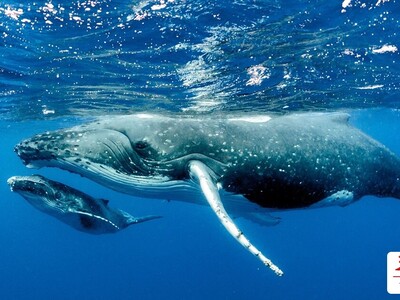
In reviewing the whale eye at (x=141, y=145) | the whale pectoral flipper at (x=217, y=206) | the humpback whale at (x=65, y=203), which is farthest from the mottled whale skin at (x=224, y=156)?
the humpback whale at (x=65, y=203)

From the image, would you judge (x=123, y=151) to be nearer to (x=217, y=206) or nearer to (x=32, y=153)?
(x=32, y=153)

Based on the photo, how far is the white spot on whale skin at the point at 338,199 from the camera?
26.7 ft

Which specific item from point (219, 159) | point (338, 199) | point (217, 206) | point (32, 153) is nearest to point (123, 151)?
point (32, 153)

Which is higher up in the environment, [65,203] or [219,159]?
[65,203]

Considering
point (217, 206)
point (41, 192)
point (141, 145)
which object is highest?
point (141, 145)

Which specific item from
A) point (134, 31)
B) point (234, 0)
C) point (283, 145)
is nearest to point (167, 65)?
point (134, 31)

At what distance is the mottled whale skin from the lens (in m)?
6.20

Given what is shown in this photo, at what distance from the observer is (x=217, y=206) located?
5387 mm

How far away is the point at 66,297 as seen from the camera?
49.7 m

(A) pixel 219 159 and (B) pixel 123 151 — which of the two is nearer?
(B) pixel 123 151

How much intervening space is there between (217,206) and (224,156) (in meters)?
1.75

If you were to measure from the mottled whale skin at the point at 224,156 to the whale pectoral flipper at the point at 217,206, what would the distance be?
0.26m

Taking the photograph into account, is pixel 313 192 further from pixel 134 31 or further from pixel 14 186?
pixel 134 31

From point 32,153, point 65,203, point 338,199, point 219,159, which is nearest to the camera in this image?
point 65,203
